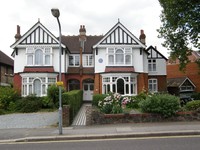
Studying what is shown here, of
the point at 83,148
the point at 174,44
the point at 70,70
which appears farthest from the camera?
the point at 70,70

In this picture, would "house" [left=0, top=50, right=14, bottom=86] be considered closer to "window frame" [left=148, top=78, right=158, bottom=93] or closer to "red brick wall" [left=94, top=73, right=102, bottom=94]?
"red brick wall" [left=94, top=73, right=102, bottom=94]

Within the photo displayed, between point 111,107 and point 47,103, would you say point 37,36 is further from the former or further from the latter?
point 111,107

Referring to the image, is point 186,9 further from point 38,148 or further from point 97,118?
point 38,148

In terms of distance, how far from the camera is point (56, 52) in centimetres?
2936

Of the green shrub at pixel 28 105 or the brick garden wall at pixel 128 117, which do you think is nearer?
the brick garden wall at pixel 128 117

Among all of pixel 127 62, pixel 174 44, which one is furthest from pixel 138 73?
pixel 174 44

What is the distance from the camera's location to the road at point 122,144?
912 centimetres

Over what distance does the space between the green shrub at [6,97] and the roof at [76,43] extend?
1024cm

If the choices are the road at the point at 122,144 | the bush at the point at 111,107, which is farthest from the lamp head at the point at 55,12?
the bush at the point at 111,107

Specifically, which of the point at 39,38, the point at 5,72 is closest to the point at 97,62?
the point at 39,38

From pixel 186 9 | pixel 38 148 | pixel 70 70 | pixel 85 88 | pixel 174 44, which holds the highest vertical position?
pixel 186 9

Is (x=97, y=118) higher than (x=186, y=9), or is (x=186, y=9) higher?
(x=186, y=9)

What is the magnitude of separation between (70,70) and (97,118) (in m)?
17.8

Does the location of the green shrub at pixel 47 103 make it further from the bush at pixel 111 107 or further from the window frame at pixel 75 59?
the window frame at pixel 75 59
